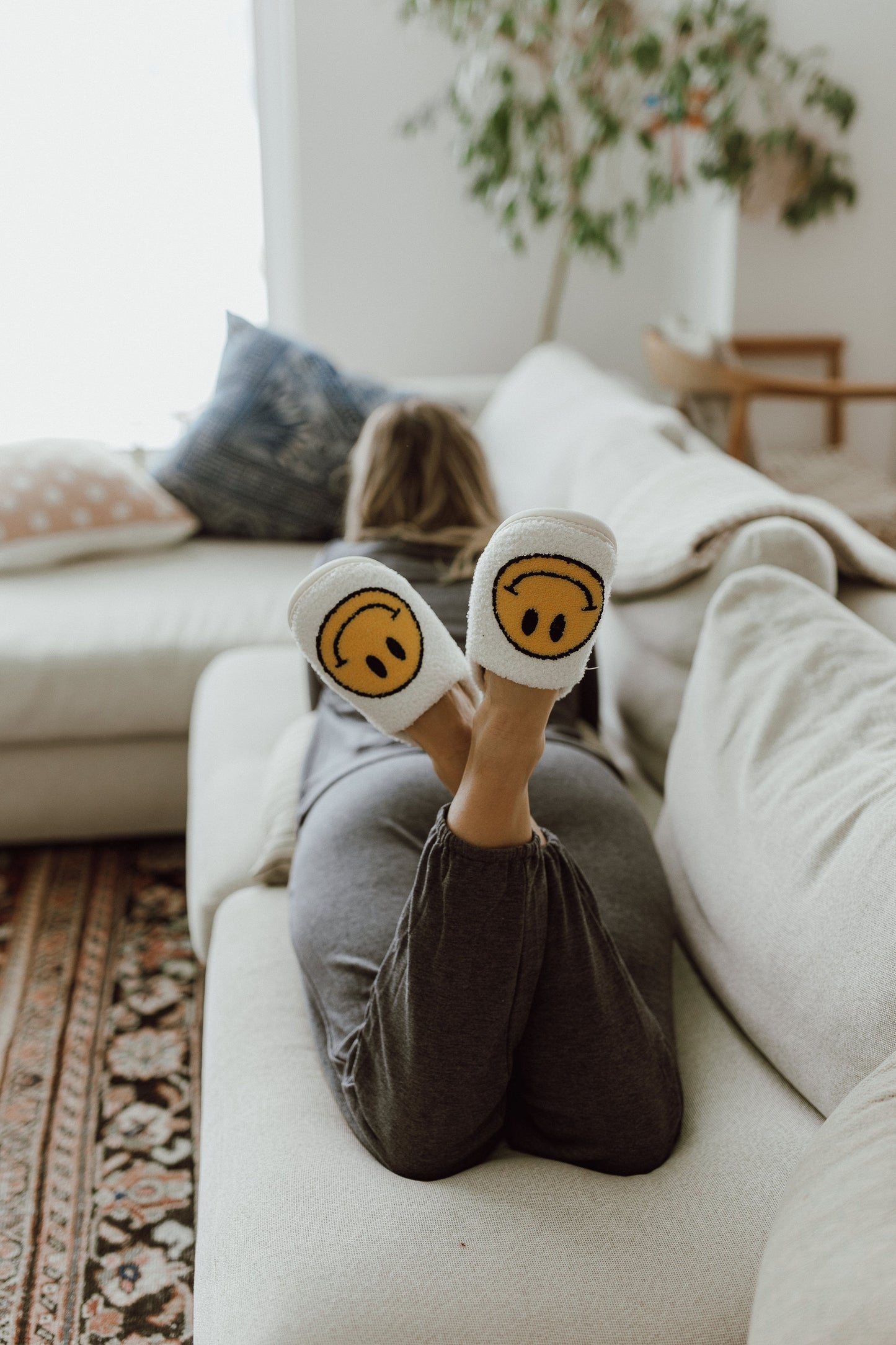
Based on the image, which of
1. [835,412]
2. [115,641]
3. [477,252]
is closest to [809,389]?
[835,412]

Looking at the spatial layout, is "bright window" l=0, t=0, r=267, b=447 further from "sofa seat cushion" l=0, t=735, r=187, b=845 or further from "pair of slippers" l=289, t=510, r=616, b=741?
"pair of slippers" l=289, t=510, r=616, b=741

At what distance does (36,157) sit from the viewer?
10.4 feet

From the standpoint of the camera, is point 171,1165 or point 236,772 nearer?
point 171,1165

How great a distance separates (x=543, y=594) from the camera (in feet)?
2.49

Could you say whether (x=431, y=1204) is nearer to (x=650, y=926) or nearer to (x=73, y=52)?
(x=650, y=926)

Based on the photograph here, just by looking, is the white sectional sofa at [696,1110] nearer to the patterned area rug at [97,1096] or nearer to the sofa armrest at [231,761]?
the sofa armrest at [231,761]

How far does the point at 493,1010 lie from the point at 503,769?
176 mm

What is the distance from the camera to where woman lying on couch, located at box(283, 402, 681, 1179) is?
771 mm

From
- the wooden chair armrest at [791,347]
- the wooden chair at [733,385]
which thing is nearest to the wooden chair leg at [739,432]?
the wooden chair at [733,385]

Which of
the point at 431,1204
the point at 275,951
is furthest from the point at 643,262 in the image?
the point at 431,1204

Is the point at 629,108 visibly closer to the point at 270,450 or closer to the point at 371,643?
the point at 270,450

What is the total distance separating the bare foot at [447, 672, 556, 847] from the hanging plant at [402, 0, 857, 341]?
2355mm

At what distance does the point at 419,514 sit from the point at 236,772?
0.44 m

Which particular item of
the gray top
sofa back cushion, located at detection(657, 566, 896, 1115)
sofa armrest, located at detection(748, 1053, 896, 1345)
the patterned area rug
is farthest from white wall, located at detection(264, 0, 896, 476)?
sofa armrest, located at detection(748, 1053, 896, 1345)
